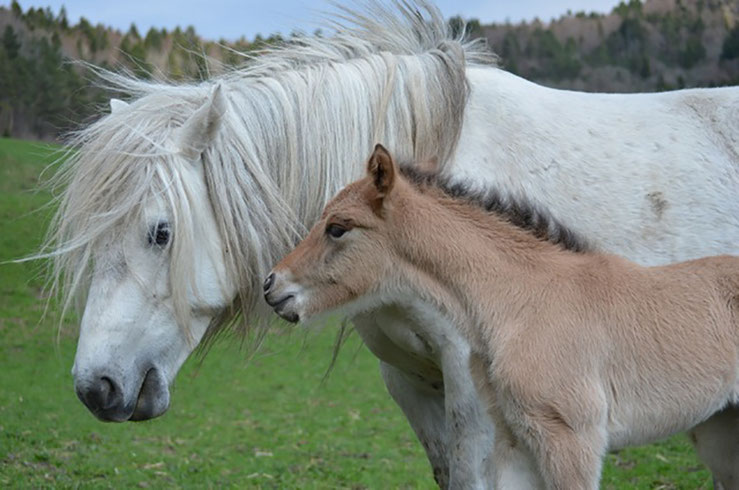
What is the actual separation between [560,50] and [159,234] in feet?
79.0

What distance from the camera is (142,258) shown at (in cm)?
402

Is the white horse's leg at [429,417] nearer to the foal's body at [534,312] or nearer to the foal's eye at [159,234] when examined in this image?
the foal's body at [534,312]

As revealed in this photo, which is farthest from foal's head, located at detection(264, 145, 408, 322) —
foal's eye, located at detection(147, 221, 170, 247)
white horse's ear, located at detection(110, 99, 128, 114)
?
white horse's ear, located at detection(110, 99, 128, 114)

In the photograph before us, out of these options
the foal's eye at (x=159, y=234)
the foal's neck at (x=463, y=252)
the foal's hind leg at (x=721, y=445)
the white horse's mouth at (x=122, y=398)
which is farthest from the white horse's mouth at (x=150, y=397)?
the foal's hind leg at (x=721, y=445)

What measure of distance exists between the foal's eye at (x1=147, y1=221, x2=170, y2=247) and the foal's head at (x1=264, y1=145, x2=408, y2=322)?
0.49 m

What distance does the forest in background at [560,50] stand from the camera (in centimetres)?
2152

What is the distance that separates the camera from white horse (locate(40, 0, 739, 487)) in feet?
13.2

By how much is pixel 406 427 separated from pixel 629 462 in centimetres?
380

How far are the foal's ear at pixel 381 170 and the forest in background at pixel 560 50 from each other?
35.6 ft

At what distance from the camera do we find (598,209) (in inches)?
176

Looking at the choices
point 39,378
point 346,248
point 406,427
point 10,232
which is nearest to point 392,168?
point 346,248

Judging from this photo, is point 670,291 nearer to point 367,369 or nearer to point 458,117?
point 458,117

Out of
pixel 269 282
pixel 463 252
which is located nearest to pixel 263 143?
pixel 269 282

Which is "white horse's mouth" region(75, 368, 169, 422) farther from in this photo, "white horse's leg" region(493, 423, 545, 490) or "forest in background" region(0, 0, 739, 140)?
"forest in background" region(0, 0, 739, 140)
